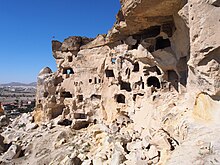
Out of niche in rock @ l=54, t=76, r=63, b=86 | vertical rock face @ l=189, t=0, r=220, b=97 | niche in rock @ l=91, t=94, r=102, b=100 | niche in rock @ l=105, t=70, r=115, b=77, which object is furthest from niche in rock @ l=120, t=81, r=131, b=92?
vertical rock face @ l=189, t=0, r=220, b=97

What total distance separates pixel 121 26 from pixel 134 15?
2.27 metres

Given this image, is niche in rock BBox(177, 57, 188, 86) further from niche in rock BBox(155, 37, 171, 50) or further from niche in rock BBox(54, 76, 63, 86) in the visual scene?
niche in rock BBox(54, 76, 63, 86)

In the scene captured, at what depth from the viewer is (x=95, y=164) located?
7836mm

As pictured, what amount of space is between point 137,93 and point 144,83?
760 mm

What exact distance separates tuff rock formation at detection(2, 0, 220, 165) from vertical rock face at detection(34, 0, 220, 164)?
0.10ft

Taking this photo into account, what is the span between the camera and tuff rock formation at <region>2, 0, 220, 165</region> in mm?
5398

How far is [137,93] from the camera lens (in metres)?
11.7

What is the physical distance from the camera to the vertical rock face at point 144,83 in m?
5.45

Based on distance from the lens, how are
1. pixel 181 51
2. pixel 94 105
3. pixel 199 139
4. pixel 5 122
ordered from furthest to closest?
pixel 5 122 < pixel 94 105 < pixel 181 51 < pixel 199 139

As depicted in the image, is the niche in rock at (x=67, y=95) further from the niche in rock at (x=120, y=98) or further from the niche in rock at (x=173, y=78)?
the niche in rock at (x=173, y=78)

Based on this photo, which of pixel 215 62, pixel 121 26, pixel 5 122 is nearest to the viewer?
pixel 215 62

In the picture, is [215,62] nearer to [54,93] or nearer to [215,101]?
[215,101]

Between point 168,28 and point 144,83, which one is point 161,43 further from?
point 144,83

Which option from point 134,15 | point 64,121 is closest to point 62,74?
point 64,121
